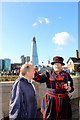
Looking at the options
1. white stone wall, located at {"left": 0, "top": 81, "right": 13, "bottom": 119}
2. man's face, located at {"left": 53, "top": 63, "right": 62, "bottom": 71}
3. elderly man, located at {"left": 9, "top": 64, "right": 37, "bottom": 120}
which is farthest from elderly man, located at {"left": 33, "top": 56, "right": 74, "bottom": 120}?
white stone wall, located at {"left": 0, "top": 81, "right": 13, "bottom": 119}

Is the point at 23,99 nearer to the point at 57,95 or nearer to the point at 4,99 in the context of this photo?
the point at 57,95

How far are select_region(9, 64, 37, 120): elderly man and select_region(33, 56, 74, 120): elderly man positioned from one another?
50cm

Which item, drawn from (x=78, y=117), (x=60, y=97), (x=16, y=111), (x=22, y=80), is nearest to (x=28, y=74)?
(x=22, y=80)

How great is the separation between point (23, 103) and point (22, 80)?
36cm

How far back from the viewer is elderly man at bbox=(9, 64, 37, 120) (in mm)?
1684

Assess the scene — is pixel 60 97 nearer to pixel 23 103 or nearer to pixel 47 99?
pixel 47 99

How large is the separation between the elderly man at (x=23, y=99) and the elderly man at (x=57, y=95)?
495 millimetres

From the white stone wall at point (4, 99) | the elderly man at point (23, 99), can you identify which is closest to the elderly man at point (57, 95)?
the elderly man at point (23, 99)

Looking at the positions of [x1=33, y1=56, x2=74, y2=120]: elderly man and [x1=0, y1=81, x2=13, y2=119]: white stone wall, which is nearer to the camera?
[x1=33, y1=56, x2=74, y2=120]: elderly man

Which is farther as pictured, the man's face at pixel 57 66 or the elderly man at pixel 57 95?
the man's face at pixel 57 66

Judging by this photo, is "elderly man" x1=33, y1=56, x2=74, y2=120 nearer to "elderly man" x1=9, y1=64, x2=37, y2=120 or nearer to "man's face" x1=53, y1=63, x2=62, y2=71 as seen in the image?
"man's face" x1=53, y1=63, x2=62, y2=71

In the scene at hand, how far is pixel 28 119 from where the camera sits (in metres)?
1.81

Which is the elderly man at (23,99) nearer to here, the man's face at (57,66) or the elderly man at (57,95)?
the elderly man at (57,95)

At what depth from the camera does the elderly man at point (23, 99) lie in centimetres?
168
